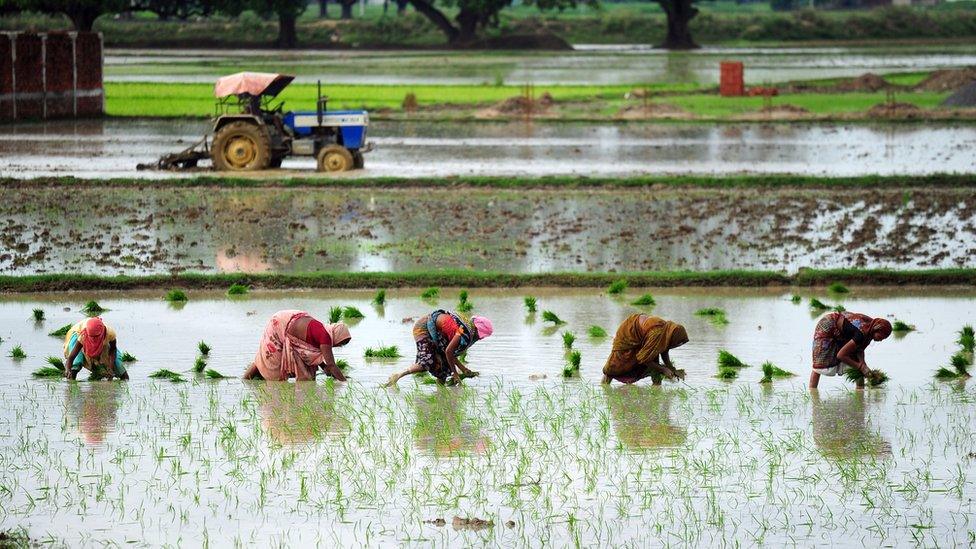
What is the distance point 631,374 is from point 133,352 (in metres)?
4.79

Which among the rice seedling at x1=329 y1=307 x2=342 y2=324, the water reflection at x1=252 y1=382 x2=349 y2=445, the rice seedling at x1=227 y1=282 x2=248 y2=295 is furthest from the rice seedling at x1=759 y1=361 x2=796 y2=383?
the rice seedling at x1=227 y1=282 x2=248 y2=295

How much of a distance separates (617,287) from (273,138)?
13268 mm

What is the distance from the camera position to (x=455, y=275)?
18.0 metres

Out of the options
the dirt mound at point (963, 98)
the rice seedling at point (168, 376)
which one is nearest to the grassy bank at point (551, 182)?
the rice seedling at point (168, 376)

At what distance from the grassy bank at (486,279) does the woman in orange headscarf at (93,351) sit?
4.89 metres

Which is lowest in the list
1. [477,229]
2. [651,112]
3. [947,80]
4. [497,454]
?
[497,454]

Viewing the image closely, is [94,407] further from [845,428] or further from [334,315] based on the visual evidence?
[845,428]

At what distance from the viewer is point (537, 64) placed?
226ft

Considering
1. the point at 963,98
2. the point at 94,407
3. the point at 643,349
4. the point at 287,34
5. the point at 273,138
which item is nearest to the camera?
the point at 94,407

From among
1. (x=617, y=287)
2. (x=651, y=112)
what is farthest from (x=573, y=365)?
(x=651, y=112)

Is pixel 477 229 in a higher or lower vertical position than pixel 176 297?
higher

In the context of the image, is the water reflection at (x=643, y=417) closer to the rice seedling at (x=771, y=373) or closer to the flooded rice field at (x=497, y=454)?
the flooded rice field at (x=497, y=454)

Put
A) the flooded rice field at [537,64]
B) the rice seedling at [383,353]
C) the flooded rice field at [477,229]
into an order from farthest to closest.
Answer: the flooded rice field at [537,64], the flooded rice field at [477,229], the rice seedling at [383,353]

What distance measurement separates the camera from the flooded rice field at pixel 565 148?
94.5 feet
